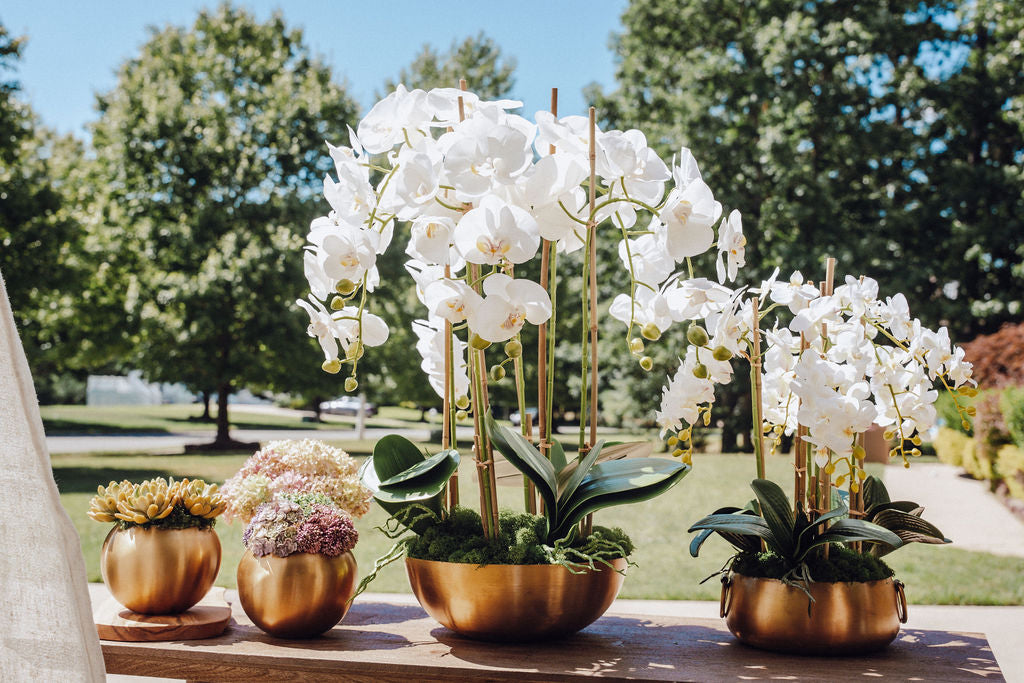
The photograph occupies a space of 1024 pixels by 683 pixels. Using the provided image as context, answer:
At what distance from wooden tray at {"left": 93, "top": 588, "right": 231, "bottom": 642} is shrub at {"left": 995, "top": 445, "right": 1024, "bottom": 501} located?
21.2ft

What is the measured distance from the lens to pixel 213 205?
473 inches

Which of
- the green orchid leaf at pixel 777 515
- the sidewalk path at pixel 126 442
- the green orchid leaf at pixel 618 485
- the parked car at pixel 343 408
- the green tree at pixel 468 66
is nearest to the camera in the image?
the green orchid leaf at pixel 618 485

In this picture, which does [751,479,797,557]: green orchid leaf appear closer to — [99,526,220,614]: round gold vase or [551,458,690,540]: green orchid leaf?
[551,458,690,540]: green orchid leaf

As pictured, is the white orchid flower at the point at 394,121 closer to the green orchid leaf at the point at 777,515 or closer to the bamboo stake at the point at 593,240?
the bamboo stake at the point at 593,240

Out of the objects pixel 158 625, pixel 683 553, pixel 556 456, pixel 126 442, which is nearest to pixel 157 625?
pixel 158 625

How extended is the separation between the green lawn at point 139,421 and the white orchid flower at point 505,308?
56.1ft

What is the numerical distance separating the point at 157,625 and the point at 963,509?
6.91 metres

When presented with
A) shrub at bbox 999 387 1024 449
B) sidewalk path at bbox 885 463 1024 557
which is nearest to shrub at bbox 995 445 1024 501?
shrub at bbox 999 387 1024 449

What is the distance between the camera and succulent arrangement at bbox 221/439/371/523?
4.82 ft

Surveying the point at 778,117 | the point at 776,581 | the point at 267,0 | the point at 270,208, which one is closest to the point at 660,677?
the point at 776,581

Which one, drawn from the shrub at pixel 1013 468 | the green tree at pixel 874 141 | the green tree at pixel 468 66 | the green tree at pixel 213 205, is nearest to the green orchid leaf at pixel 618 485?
the shrub at pixel 1013 468

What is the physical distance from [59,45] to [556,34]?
20.4ft

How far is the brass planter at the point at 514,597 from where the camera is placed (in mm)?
1221

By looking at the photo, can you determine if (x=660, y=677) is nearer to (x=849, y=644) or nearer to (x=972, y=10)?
(x=849, y=644)
